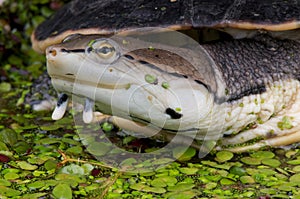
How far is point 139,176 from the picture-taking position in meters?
1.98

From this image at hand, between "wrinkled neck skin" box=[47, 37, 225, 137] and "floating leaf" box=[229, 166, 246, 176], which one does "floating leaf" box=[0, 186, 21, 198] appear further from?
"floating leaf" box=[229, 166, 246, 176]

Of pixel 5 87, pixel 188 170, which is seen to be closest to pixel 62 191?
pixel 188 170

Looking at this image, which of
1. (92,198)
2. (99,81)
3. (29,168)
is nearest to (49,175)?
(29,168)

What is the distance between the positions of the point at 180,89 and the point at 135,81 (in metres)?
0.16

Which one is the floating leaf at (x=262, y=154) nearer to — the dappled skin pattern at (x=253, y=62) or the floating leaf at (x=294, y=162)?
the floating leaf at (x=294, y=162)

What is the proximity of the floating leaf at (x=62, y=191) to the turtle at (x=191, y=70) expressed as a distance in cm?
29

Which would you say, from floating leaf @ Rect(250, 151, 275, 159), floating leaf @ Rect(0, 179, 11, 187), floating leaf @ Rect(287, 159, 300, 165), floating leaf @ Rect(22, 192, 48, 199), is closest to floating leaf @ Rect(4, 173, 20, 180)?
floating leaf @ Rect(0, 179, 11, 187)

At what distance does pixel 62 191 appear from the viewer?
1.81 metres

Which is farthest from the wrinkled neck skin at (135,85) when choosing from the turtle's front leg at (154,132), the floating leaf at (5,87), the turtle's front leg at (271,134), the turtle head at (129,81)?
the floating leaf at (5,87)

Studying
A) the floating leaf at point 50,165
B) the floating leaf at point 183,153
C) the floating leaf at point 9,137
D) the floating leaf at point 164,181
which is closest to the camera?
the floating leaf at point 164,181

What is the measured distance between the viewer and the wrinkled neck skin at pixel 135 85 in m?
1.96

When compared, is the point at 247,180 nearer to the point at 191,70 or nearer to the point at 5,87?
the point at 191,70

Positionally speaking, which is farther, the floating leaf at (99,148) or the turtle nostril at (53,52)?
the floating leaf at (99,148)

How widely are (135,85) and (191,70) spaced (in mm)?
224
